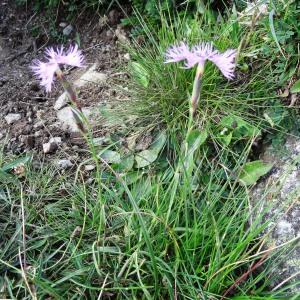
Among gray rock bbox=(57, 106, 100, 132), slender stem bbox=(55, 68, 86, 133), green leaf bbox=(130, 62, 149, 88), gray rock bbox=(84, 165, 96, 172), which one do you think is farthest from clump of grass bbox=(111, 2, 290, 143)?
slender stem bbox=(55, 68, 86, 133)

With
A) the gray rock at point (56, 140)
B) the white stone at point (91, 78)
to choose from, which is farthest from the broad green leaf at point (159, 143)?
the white stone at point (91, 78)

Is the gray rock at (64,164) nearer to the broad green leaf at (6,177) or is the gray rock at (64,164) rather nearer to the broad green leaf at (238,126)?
the broad green leaf at (6,177)

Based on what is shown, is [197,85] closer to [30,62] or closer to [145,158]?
[145,158]

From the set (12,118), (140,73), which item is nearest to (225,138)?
(140,73)

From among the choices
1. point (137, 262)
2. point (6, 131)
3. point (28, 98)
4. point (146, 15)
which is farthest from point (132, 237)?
point (146, 15)

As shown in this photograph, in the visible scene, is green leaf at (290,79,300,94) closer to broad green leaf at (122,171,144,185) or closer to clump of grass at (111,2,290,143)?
clump of grass at (111,2,290,143)
